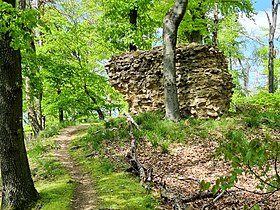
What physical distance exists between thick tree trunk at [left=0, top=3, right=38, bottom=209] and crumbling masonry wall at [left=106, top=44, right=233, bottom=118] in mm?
7560

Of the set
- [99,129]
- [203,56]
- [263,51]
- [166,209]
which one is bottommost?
[166,209]

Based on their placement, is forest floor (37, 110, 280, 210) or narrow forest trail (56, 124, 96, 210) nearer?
forest floor (37, 110, 280, 210)

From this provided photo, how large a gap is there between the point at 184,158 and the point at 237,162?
666cm

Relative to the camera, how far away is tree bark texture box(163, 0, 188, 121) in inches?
456

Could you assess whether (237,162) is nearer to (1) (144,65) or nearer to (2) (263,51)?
(1) (144,65)

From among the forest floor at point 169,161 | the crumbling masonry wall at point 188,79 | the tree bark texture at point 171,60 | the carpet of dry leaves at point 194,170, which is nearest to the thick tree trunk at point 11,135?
the forest floor at point 169,161

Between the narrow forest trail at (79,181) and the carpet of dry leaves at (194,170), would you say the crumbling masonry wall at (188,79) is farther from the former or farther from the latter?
the narrow forest trail at (79,181)

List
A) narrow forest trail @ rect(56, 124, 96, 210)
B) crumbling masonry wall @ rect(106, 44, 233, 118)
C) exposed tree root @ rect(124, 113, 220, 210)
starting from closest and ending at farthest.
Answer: exposed tree root @ rect(124, 113, 220, 210) → narrow forest trail @ rect(56, 124, 96, 210) → crumbling masonry wall @ rect(106, 44, 233, 118)

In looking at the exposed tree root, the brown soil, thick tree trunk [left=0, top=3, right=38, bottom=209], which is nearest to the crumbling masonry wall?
the brown soil

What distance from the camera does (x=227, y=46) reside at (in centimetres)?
2838

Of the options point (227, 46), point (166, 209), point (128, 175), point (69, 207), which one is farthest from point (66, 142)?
point (227, 46)

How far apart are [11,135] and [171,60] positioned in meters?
6.93

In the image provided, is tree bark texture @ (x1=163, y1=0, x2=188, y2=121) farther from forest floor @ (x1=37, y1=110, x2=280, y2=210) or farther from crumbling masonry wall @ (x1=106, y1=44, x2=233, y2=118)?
crumbling masonry wall @ (x1=106, y1=44, x2=233, y2=118)

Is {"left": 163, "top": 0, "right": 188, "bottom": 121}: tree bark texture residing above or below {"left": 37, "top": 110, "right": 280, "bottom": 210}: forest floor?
above
